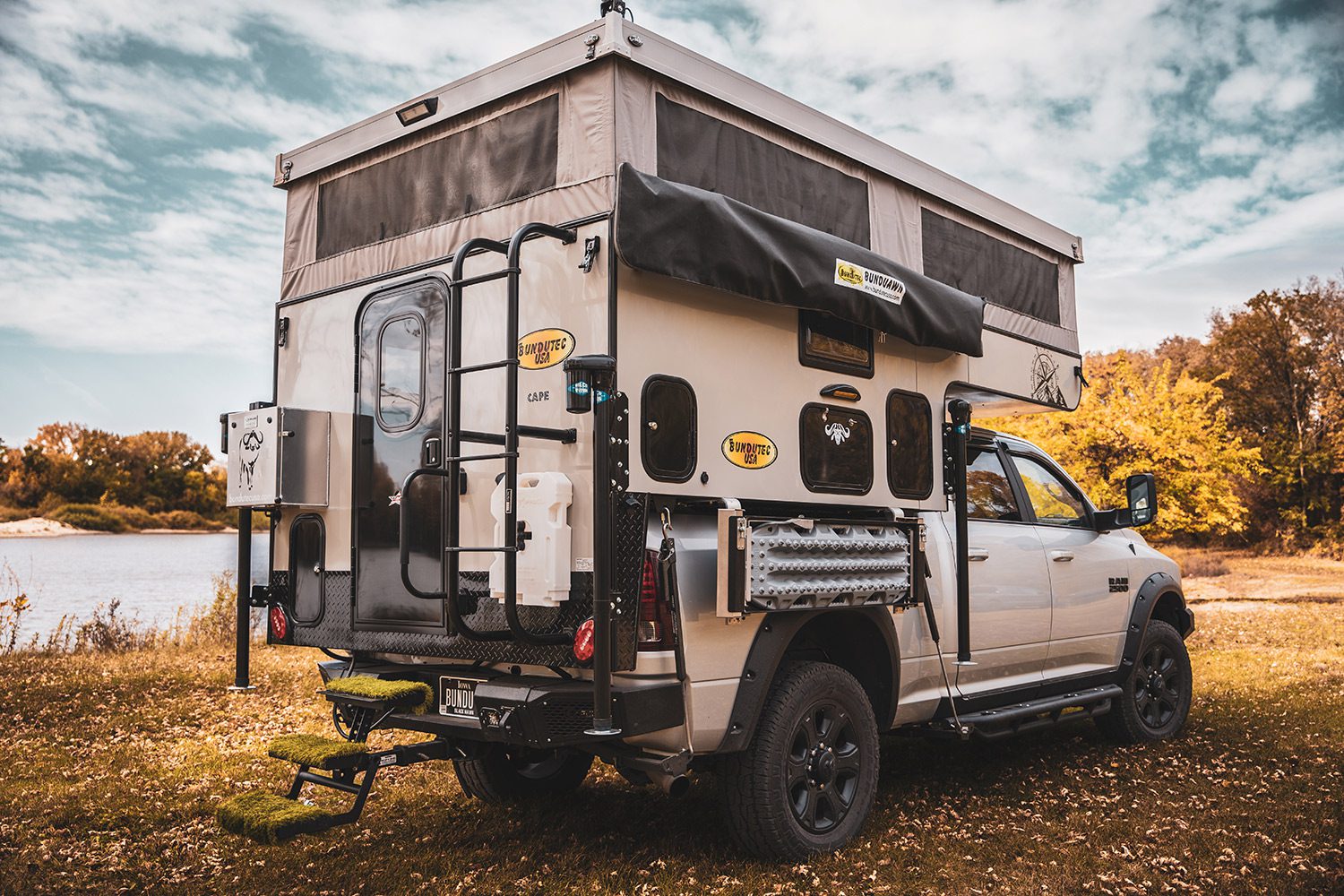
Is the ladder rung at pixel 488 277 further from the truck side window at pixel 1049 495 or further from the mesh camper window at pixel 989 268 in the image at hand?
the truck side window at pixel 1049 495

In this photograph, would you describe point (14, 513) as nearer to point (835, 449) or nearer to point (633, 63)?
point (835, 449)

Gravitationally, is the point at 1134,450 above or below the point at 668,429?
above

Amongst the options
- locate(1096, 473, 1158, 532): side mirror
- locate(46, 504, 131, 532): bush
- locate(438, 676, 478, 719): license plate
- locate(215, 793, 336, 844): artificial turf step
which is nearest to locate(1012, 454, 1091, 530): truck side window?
locate(1096, 473, 1158, 532): side mirror

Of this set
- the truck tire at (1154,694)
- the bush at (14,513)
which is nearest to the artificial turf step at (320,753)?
the truck tire at (1154,694)

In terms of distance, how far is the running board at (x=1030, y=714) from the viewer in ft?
18.3

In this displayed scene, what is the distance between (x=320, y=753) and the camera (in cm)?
405

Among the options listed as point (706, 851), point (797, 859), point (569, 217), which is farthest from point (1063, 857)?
point (569, 217)

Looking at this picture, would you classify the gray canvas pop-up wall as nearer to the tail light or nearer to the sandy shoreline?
the tail light

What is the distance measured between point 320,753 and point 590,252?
209 centimetres

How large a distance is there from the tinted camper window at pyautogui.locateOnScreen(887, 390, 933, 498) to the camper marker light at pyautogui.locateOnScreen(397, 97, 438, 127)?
2540 mm

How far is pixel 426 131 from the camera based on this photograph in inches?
195

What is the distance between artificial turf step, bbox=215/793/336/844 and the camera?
370 centimetres

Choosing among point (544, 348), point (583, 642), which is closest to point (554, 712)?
point (583, 642)

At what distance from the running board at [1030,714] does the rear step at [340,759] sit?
102 inches
